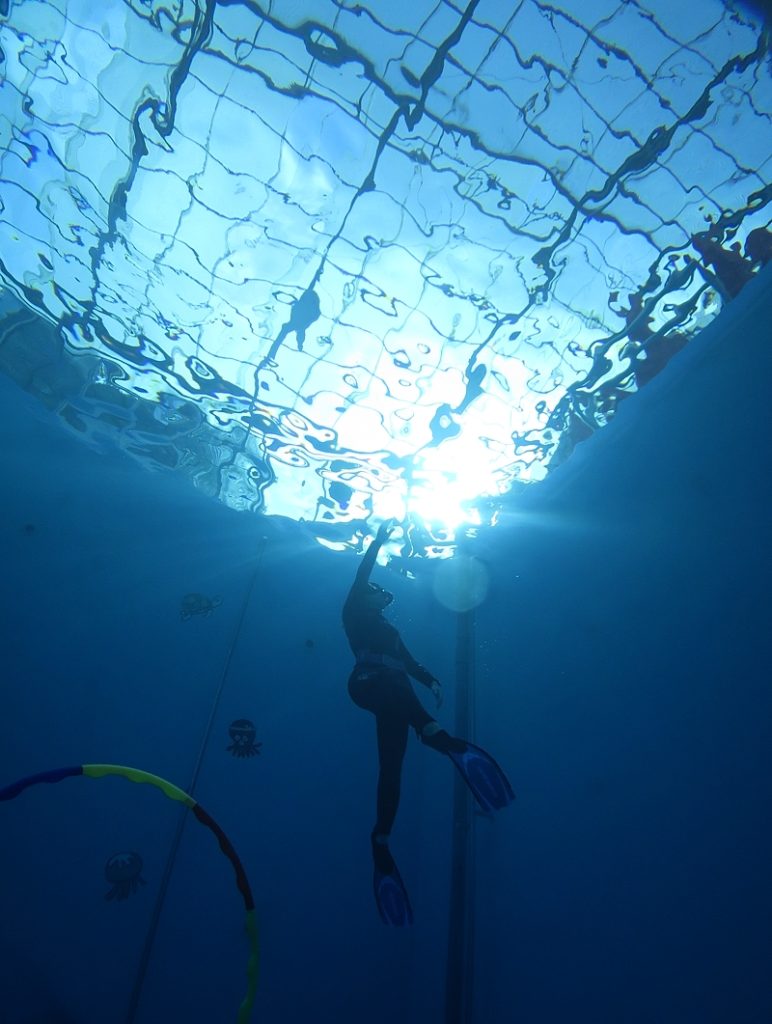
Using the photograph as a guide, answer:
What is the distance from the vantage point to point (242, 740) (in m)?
5.21

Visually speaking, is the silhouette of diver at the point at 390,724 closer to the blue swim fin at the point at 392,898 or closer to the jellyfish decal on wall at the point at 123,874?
the blue swim fin at the point at 392,898

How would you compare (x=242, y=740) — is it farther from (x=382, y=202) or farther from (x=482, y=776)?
(x=382, y=202)

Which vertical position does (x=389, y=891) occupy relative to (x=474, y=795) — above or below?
below

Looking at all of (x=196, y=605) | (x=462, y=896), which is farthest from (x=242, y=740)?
(x=462, y=896)

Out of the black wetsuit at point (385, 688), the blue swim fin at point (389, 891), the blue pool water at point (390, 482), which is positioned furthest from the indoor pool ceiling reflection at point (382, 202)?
the blue swim fin at point (389, 891)

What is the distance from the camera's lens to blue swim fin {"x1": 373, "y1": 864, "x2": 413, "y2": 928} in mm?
3479

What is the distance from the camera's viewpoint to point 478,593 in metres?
6.06

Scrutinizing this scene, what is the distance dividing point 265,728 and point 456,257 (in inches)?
193

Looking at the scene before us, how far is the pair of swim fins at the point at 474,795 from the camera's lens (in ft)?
10.9

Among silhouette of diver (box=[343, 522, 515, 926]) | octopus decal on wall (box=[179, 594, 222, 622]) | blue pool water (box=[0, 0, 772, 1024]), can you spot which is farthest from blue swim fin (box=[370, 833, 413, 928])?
octopus decal on wall (box=[179, 594, 222, 622])

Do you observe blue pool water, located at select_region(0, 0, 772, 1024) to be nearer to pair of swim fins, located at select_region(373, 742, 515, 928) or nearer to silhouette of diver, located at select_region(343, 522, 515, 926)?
pair of swim fins, located at select_region(373, 742, 515, 928)

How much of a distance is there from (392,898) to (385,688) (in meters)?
1.38

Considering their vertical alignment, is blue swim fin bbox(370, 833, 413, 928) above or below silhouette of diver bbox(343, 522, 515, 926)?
below

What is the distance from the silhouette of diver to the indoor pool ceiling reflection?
2.04 meters
